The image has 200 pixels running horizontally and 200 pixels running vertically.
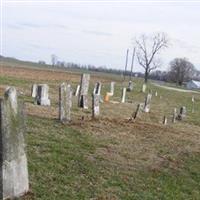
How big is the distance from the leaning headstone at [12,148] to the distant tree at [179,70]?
126419 mm

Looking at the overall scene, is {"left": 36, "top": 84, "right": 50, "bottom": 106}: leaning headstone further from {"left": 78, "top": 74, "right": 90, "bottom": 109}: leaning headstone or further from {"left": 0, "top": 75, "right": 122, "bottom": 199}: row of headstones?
{"left": 0, "top": 75, "right": 122, "bottom": 199}: row of headstones

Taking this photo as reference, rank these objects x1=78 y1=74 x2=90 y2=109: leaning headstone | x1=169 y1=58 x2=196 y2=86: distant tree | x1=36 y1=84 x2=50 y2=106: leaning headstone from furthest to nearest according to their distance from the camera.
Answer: x1=169 y1=58 x2=196 y2=86: distant tree
x1=78 y1=74 x2=90 y2=109: leaning headstone
x1=36 y1=84 x2=50 y2=106: leaning headstone

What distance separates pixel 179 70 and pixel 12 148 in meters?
130

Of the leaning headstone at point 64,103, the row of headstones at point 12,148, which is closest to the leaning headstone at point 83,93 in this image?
the leaning headstone at point 64,103

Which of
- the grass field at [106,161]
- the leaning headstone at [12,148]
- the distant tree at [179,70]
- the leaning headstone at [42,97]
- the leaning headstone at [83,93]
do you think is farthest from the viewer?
the distant tree at [179,70]

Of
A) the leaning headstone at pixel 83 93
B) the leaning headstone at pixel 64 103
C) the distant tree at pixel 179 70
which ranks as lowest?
the distant tree at pixel 179 70

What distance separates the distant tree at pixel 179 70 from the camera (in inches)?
5263

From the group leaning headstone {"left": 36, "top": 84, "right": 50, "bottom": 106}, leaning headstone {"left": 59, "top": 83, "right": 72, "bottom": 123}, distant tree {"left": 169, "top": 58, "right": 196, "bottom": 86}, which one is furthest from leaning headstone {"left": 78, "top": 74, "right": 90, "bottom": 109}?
distant tree {"left": 169, "top": 58, "right": 196, "bottom": 86}

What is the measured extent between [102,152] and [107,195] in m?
2.75

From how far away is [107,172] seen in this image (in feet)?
30.0

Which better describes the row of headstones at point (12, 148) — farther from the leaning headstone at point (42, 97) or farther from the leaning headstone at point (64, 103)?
the leaning headstone at point (42, 97)

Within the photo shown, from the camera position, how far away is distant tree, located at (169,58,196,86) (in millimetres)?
133688

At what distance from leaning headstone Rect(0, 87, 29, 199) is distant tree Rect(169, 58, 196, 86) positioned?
126 m

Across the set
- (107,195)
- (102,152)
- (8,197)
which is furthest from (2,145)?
(102,152)
